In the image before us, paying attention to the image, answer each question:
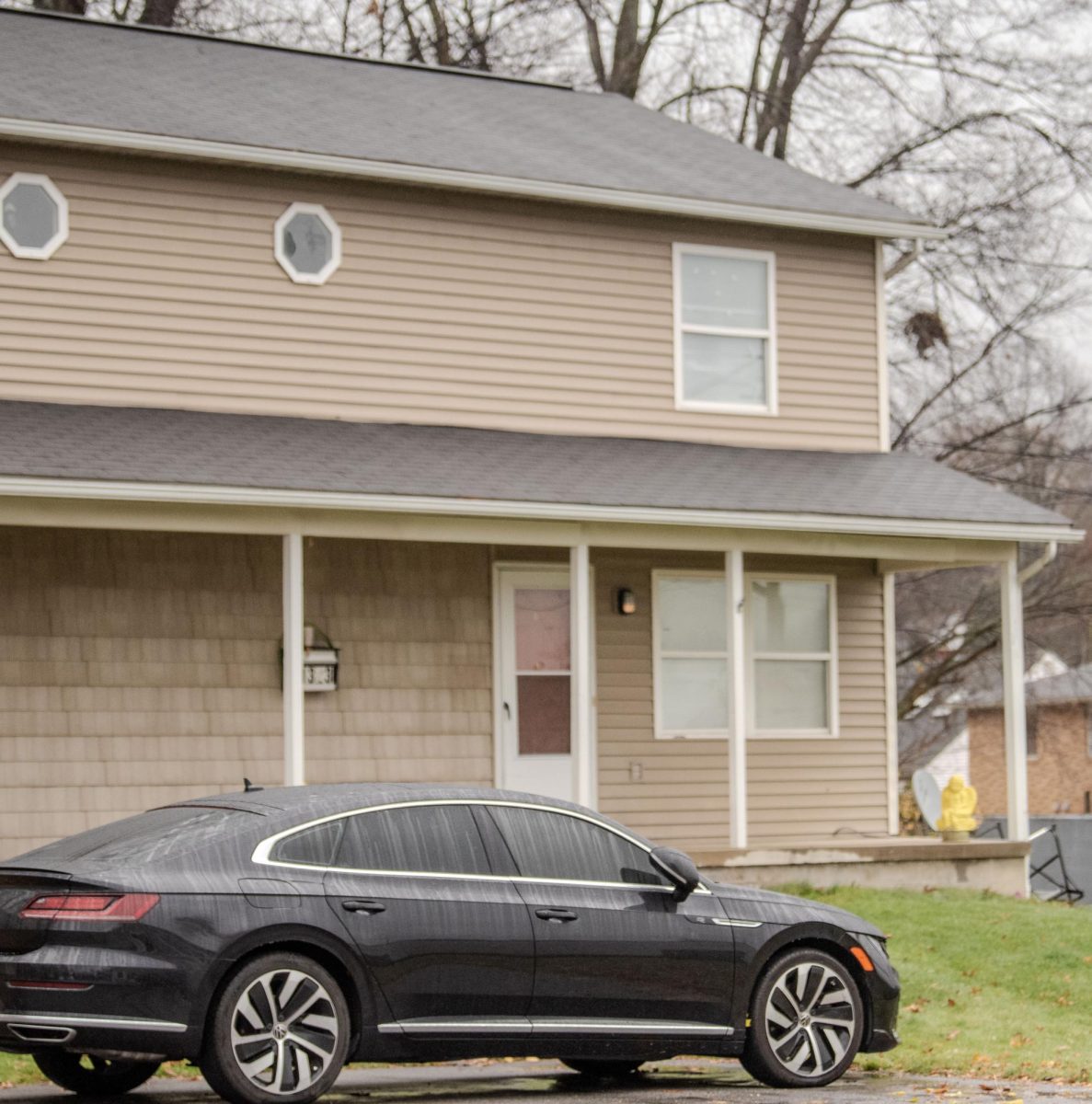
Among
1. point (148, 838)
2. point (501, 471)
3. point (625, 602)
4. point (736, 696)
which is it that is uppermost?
point (501, 471)

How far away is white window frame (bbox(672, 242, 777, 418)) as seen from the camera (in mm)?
16219

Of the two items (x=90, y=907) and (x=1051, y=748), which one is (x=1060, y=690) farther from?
(x=90, y=907)

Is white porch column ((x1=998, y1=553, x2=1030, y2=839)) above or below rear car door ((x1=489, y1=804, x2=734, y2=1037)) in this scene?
above

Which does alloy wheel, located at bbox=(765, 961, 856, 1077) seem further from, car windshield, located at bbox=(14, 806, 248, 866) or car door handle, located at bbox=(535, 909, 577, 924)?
car windshield, located at bbox=(14, 806, 248, 866)

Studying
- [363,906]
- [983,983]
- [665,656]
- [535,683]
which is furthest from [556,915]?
[665,656]

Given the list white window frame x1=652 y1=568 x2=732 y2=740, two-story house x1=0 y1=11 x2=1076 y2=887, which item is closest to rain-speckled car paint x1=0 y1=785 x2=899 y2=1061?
two-story house x1=0 y1=11 x2=1076 y2=887

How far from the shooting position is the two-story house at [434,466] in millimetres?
13797

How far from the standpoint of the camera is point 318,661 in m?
14.5

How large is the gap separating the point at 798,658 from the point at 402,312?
4612 mm

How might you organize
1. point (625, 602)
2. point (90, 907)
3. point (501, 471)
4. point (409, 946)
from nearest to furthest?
point (90, 907) → point (409, 946) → point (501, 471) → point (625, 602)

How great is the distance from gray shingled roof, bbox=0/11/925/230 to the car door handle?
27.1ft

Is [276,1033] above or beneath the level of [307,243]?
beneath

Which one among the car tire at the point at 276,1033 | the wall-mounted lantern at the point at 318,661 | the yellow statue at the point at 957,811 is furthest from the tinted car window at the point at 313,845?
the yellow statue at the point at 957,811

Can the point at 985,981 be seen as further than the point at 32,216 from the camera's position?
No
